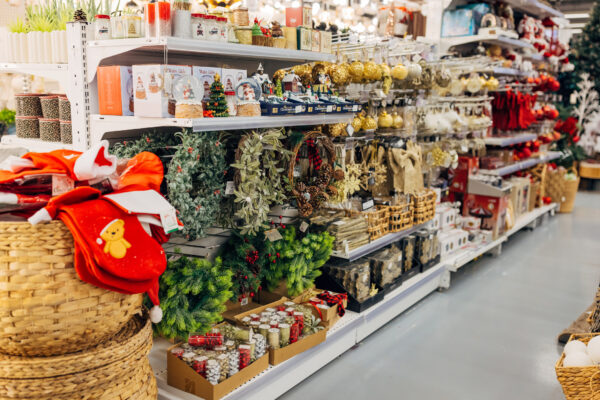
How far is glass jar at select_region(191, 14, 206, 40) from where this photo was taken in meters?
2.41

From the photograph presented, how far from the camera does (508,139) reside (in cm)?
663

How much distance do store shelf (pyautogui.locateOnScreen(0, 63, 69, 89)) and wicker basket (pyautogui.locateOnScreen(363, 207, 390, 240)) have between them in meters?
2.15

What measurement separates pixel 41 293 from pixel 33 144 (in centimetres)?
160

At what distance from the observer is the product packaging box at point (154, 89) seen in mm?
2322

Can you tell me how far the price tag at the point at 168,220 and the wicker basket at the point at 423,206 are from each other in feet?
9.57

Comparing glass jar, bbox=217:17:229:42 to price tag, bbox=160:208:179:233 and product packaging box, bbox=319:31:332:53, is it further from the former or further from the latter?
price tag, bbox=160:208:179:233

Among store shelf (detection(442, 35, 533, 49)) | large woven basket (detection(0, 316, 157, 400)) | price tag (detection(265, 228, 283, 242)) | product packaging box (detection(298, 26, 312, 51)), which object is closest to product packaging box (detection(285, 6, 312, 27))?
product packaging box (detection(298, 26, 312, 51))

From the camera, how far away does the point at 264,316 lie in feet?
10.0

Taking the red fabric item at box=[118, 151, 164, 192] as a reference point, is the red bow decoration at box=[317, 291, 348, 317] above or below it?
below

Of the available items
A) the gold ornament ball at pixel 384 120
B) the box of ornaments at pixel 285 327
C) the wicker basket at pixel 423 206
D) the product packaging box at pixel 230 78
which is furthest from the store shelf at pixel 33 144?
the wicker basket at pixel 423 206

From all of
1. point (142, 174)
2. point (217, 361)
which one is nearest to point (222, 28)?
point (142, 174)

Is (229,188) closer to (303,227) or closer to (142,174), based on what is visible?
(142,174)

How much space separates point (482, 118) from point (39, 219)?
512 centimetres

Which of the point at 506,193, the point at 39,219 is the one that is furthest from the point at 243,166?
the point at 506,193
